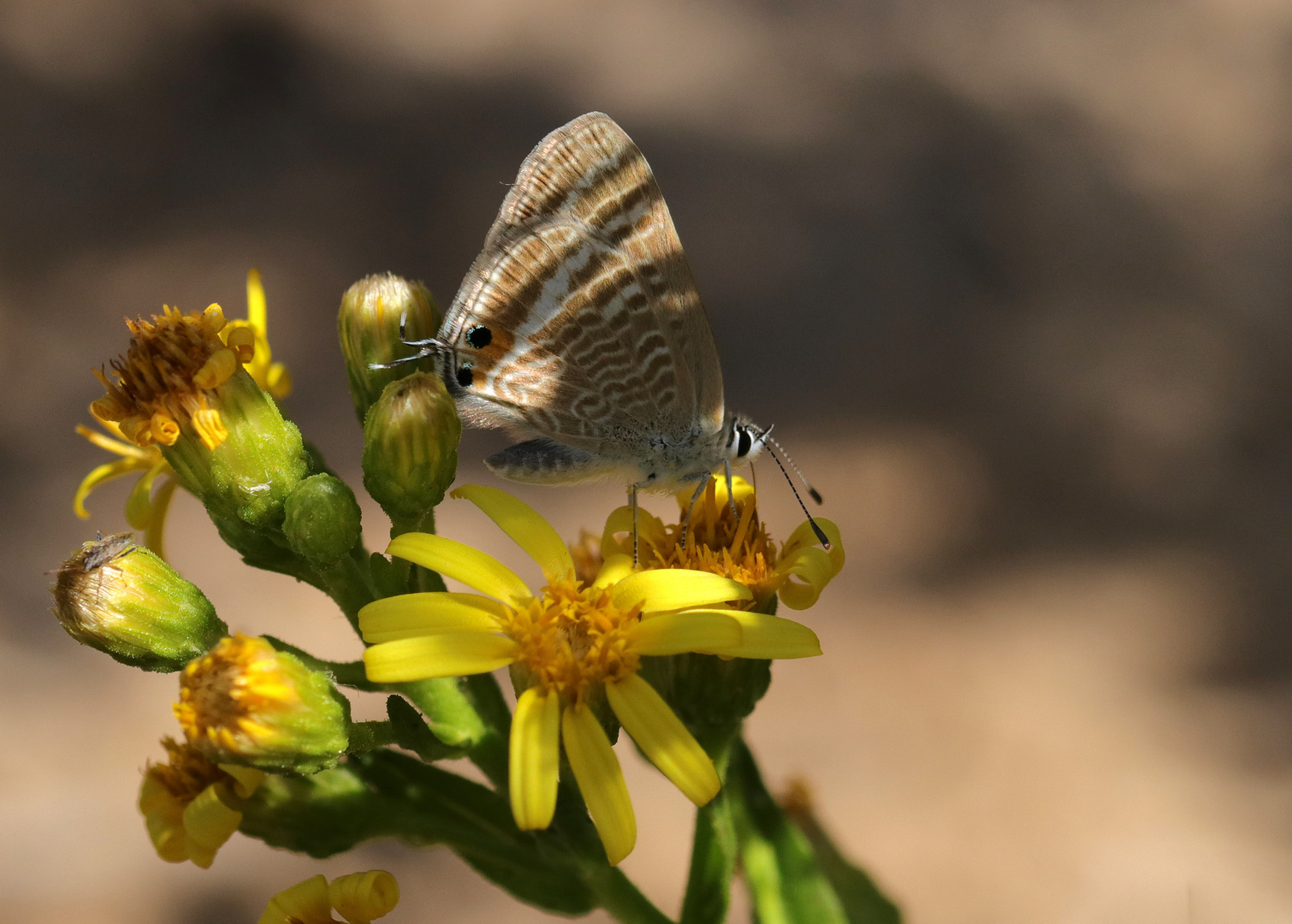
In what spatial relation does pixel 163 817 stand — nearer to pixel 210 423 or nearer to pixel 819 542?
pixel 210 423

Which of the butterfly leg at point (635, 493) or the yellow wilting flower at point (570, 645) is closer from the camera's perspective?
the yellow wilting flower at point (570, 645)

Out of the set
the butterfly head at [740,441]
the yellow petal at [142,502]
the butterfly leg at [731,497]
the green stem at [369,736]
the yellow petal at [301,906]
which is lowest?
the yellow petal at [301,906]

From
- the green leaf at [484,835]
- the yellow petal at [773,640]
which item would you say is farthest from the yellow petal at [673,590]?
the green leaf at [484,835]

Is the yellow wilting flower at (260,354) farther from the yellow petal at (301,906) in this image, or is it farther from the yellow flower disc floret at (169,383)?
the yellow petal at (301,906)

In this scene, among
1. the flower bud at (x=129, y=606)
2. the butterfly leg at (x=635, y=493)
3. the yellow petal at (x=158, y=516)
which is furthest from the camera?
the yellow petal at (x=158, y=516)

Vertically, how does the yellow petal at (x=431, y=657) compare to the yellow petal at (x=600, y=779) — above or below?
above

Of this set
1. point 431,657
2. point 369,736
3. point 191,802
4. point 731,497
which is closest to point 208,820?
point 191,802
